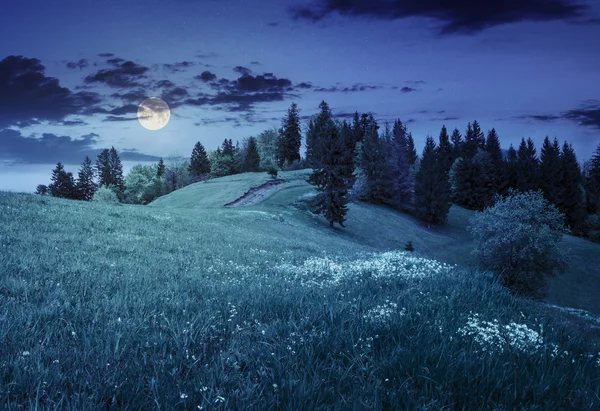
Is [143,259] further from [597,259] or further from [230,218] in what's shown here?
[597,259]

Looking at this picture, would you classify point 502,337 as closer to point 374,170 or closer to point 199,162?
point 374,170

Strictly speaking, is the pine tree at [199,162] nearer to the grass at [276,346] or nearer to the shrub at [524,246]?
the shrub at [524,246]

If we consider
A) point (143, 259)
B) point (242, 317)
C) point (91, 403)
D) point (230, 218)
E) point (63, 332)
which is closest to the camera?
point (91, 403)

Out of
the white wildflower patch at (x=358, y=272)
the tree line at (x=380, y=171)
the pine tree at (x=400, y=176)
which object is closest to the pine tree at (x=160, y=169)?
the tree line at (x=380, y=171)

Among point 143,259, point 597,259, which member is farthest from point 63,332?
point 597,259

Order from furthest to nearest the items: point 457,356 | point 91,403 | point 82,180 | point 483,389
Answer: point 82,180
point 457,356
point 483,389
point 91,403

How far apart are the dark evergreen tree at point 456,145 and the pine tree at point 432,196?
6576 centimetres

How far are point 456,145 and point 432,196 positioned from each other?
83.2 metres

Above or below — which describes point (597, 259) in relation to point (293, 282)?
below

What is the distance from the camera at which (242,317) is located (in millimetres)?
5461

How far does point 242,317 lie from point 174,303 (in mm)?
1275

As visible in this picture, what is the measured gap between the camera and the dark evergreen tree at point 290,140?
129 m

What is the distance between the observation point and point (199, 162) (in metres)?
140

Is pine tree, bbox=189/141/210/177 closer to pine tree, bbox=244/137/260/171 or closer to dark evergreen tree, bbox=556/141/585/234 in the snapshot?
pine tree, bbox=244/137/260/171
